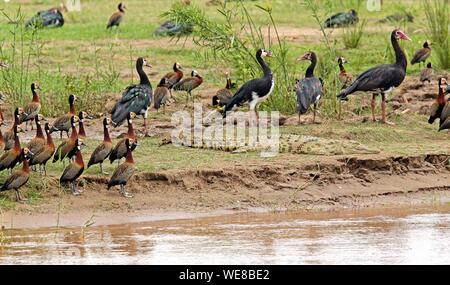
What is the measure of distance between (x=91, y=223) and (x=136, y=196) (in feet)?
3.05

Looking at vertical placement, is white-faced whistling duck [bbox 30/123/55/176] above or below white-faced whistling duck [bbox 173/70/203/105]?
below

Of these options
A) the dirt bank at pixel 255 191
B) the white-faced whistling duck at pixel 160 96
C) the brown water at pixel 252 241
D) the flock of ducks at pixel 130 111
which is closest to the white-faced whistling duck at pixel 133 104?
the flock of ducks at pixel 130 111

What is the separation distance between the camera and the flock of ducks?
1237cm

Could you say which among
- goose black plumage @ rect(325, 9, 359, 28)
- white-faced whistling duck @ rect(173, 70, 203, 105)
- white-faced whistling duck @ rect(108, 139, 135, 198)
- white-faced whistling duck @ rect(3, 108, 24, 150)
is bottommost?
white-faced whistling duck @ rect(108, 139, 135, 198)

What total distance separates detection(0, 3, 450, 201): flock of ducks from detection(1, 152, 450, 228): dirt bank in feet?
0.74

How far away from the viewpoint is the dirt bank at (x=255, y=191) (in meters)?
12.1

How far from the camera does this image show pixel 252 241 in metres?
11.0

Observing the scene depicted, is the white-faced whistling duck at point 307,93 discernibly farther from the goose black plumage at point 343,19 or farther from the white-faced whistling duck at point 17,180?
the goose black plumage at point 343,19

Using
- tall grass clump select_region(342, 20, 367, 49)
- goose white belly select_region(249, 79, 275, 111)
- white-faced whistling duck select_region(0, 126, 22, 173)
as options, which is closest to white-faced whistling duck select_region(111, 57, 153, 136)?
goose white belly select_region(249, 79, 275, 111)

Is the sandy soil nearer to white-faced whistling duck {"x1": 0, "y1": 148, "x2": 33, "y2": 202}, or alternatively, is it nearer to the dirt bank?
the dirt bank

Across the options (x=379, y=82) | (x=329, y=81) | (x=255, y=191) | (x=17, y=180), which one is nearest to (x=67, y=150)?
(x=17, y=180)
